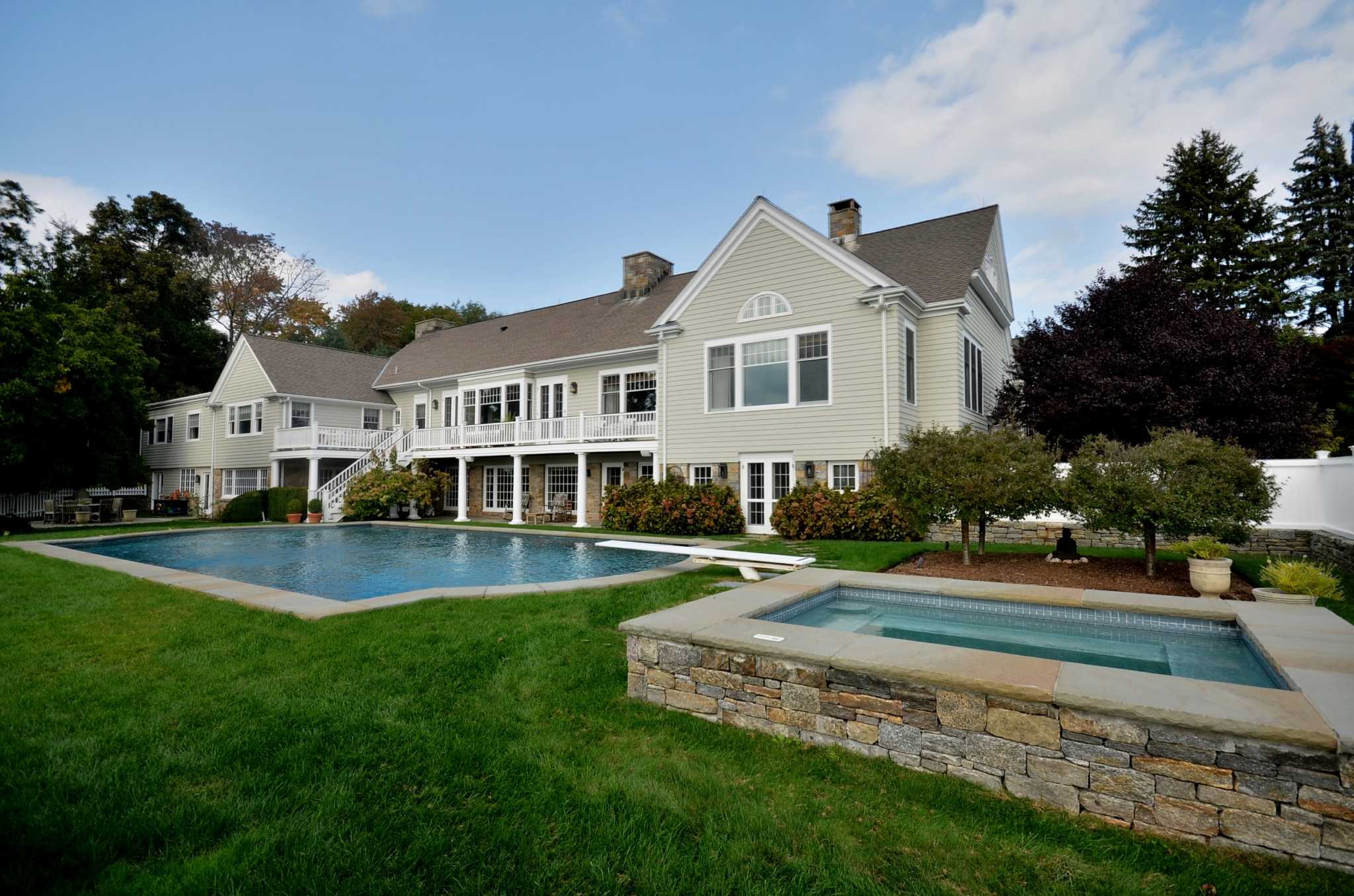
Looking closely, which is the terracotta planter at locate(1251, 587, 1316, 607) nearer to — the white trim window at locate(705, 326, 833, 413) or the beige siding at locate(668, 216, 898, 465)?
the beige siding at locate(668, 216, 898, 465)

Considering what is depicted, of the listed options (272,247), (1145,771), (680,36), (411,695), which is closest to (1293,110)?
(680,36)

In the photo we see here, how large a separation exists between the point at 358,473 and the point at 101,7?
15274mm

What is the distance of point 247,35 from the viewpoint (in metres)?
13.7

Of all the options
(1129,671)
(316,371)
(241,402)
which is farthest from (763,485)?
(241,402)

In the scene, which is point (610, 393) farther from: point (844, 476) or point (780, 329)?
point (844, 476)

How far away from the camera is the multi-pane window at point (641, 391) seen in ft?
67.4

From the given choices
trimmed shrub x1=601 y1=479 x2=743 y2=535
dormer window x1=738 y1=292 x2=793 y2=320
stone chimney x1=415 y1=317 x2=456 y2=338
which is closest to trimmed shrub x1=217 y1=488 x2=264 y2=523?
stone chimney x1=415 y1=317 x2=456 y2=338

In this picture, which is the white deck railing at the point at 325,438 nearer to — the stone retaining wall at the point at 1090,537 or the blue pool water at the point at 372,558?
the blue pool water at the point at 372,558

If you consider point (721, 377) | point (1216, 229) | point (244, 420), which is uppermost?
point (1216, 229)

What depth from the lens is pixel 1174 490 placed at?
8281 mm

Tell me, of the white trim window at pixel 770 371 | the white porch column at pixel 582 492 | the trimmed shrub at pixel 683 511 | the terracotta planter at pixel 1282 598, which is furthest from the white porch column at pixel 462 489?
the terracotta planter at pixel 1282 598

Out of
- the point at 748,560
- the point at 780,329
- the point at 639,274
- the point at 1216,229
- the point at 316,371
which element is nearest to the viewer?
the point at 748,560

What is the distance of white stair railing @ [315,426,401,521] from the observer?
907 inches

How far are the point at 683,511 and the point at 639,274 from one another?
11.2 meters
